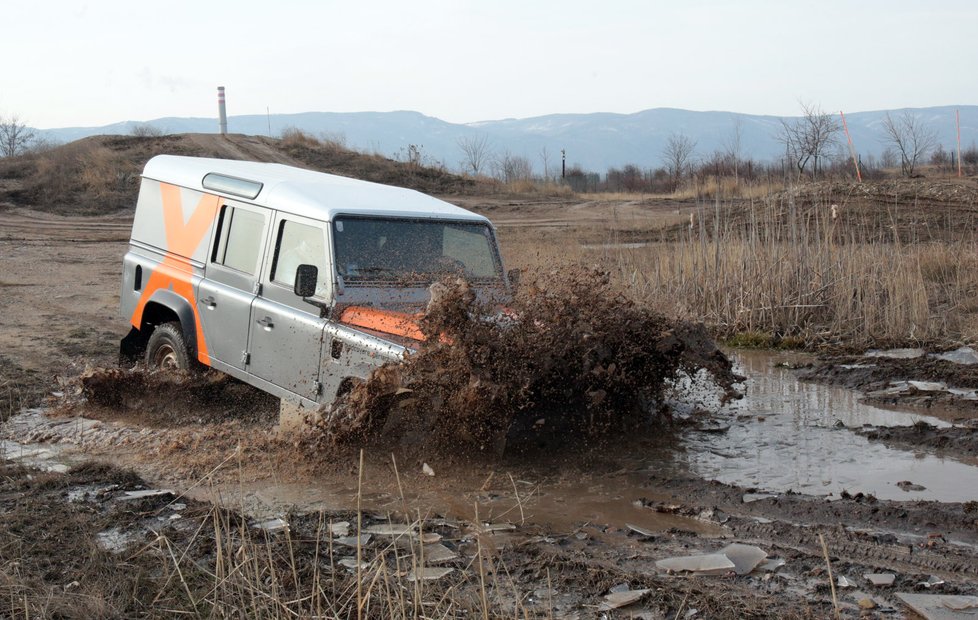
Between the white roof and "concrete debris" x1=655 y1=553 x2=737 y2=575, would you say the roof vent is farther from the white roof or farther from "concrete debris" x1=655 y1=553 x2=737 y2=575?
"concrete debris" x1=655 y1=553 x2=737 y2=575

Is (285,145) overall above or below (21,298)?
above

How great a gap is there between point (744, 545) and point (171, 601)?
2670mm

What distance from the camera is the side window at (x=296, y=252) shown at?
6121mm

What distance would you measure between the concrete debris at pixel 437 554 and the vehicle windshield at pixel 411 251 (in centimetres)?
213

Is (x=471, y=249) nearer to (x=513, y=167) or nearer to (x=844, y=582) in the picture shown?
(x=844, y=582)

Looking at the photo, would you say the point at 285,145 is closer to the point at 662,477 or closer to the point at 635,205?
the point at 635,205

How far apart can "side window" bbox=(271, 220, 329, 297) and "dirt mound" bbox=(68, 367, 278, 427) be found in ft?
4.25

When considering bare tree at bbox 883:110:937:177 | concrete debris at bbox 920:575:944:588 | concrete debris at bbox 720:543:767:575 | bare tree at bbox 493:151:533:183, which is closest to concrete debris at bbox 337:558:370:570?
concrete debris at bbox 720:543:767:575

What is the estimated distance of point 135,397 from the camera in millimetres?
7484

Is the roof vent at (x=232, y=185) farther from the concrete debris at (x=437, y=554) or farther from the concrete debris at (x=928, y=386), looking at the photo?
the concrete debris at (x=928, y=386)

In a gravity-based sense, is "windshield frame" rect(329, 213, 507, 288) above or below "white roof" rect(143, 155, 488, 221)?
below

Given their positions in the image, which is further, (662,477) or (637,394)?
(637,394)

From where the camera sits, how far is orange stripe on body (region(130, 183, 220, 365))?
7070 millimetres

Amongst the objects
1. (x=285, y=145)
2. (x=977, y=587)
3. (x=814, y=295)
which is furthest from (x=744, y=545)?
(x=285, y=145)
